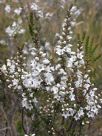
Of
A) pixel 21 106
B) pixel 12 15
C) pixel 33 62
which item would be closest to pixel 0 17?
pixel 12 15

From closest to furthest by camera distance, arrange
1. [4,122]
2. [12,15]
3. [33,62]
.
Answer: [33,62]
[4,122]
[12,15]

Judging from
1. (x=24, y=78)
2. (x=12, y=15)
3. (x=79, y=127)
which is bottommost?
(x=79, y=127)

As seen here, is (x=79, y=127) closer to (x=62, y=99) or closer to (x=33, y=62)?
(x=62, y=99)

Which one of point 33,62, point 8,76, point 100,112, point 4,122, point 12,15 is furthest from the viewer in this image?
point 12,15

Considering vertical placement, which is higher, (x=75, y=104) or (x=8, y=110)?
(x=8, y=110)

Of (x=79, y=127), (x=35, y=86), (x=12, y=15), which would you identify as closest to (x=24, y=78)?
(x=35, y=86)

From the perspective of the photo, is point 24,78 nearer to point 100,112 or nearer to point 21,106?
point 21,106

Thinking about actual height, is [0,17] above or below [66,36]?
above

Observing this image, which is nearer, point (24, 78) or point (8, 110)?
point (24, 78)

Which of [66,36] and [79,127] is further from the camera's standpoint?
[79,127]
